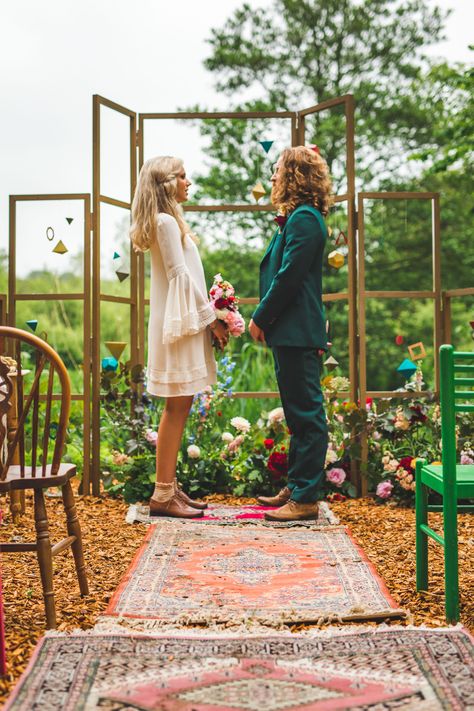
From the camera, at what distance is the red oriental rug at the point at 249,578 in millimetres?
2674

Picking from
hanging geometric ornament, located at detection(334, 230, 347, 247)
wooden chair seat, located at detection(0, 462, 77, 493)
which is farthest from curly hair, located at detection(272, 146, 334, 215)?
wooden chair seat, located at detection(0, 462, 77, 493)

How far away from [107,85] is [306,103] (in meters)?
3.01

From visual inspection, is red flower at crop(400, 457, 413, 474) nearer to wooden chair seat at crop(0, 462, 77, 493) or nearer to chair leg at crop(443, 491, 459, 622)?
chair leg at crop(443, 491, 459, 622)

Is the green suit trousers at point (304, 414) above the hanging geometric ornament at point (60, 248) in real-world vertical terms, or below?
below

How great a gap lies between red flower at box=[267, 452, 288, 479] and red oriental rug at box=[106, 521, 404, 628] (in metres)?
0.91

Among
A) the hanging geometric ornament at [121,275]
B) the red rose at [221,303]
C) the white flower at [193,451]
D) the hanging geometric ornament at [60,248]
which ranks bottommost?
the white flower at [193,451]

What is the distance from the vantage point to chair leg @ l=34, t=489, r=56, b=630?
8.25 feet

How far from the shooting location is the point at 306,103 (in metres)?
12.6

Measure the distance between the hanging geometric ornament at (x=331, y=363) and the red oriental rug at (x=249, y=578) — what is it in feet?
4.91

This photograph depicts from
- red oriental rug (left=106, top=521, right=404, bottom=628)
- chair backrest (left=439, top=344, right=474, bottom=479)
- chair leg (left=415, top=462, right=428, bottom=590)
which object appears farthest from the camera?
chair leg (left=415, top=462, right=428, bottom=590)

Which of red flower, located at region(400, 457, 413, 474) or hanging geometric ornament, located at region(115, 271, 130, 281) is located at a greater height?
hanging geometric ornament, located at region(115, 271, 130, 281)

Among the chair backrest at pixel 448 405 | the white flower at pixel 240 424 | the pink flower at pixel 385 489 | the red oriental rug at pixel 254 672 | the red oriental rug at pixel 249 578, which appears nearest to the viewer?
the red oriental rug at pixel 254 672

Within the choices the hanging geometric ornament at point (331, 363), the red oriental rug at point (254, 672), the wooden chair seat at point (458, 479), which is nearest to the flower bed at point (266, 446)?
the hanging geometric ornament at point (331, 363)

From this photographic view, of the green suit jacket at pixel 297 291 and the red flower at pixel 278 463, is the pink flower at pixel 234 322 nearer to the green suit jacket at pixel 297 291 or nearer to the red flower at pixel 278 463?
the green suit jacket at pixel 297 291
